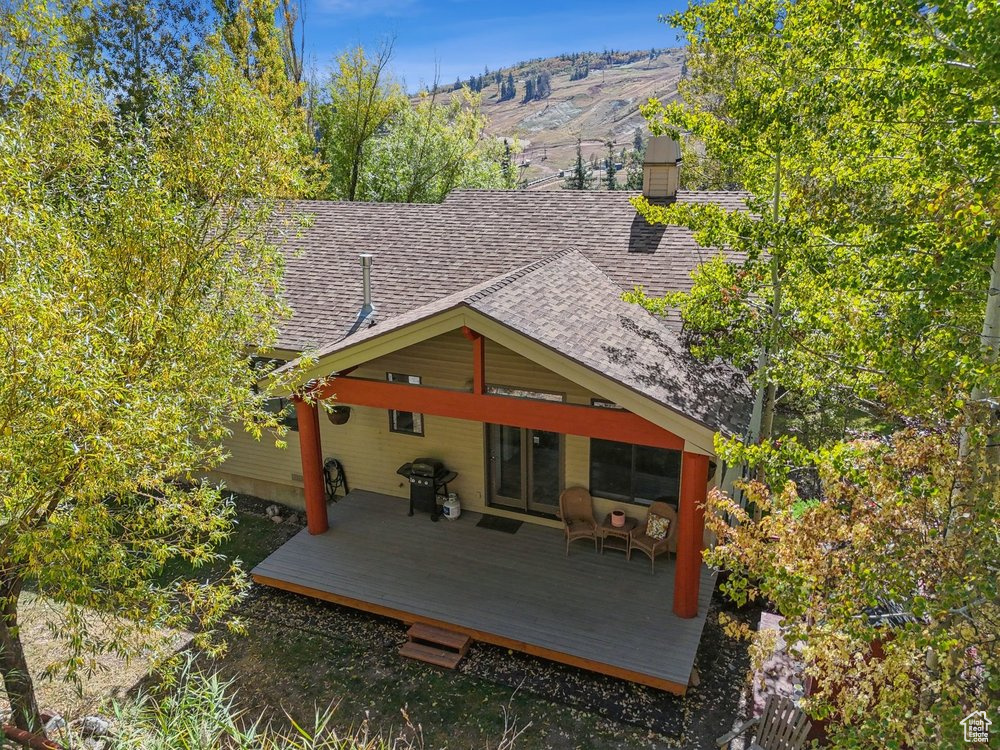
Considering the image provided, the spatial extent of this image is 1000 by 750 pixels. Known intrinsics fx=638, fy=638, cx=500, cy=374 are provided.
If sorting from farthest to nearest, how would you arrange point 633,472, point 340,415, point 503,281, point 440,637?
point 340,415 < point 633,472 < point 503,281 < point 440,637

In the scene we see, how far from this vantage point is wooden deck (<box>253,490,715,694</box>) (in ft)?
24.7

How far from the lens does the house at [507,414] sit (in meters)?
7.45

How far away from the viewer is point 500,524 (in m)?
10.4

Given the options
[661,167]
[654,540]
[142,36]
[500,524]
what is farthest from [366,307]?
[142,36]

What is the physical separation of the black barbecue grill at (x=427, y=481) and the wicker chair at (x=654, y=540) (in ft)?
10.2

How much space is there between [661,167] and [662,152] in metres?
0.28

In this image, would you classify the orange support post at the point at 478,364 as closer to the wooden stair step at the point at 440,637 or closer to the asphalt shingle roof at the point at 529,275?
the asphalt shingle roof at the point at 529,275

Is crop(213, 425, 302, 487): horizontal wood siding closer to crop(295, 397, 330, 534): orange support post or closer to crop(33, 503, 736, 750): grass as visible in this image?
crop(295, 397, 330, 534): orange support post

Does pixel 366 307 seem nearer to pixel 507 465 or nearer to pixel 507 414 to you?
pixel 507 465

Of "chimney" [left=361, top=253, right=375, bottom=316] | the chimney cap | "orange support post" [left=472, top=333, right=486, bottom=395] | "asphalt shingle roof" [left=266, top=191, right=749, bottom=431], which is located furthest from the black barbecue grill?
the chimney cap

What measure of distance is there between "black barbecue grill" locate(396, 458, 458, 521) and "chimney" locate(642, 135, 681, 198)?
6.65 metres

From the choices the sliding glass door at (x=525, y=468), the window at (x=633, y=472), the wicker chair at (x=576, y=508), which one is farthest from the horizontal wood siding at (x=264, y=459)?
the window at (x=633, y=472)

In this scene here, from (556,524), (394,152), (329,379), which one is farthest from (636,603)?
(394,152)

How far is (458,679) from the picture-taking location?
762 cm
